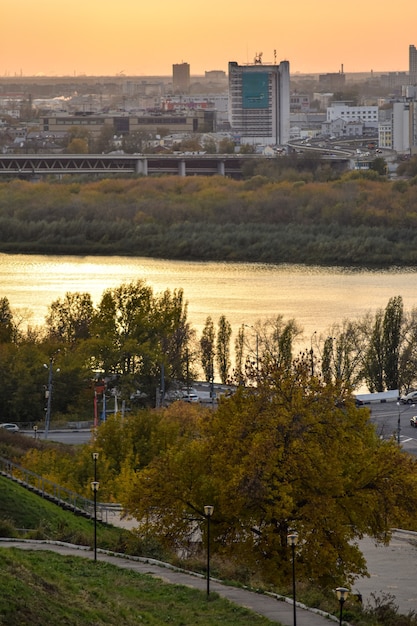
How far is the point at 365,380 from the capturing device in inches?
800

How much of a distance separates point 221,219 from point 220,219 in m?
0.03

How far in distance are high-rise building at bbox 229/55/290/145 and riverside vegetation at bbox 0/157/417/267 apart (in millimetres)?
32925

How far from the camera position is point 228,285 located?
3050 centimetres

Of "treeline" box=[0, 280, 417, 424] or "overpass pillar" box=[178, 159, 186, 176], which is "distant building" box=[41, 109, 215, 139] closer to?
"overpass pillar" box=[178, 159, 186, 176]

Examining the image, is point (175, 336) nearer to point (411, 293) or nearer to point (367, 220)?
point (411, 293)

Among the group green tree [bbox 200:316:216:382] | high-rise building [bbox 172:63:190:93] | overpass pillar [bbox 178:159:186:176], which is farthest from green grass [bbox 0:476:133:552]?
high-rise building [bbox 172:63:190:93]

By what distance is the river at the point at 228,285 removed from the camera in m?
25.1

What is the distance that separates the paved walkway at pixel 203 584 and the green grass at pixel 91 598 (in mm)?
146

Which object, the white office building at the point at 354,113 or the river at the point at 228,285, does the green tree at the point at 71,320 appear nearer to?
the river at the point at 228,285

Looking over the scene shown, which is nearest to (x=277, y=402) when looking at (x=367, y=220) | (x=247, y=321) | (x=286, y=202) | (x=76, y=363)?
(x=76, y=363)

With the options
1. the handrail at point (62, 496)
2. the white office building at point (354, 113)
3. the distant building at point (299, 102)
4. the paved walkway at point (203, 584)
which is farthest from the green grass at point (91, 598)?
the distant building at point (299, 102)

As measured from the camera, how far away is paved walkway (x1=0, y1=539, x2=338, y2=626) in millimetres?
7852

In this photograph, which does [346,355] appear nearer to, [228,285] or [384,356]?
[384,356]

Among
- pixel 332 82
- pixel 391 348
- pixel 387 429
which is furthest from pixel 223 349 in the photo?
pixel 332 82
